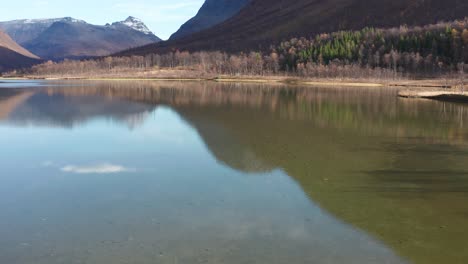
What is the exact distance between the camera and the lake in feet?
35.0

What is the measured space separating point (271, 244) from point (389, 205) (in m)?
4.83

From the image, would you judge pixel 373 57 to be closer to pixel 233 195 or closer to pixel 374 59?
pixel 374 59

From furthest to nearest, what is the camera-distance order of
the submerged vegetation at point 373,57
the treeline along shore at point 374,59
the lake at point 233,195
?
the submerged vegetation at point 373,57 → the treeline along shore at point 374,59 → the lake at point 233,195

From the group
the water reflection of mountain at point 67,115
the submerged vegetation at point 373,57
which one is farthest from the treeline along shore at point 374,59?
the water reflection of mountain at point 67,115

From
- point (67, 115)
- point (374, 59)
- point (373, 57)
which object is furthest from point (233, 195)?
point (373, 57)

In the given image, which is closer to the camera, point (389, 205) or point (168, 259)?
point (168, 259)

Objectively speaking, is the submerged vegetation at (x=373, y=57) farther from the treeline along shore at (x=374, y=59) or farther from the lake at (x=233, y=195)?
the lake at (x=233, y=195)

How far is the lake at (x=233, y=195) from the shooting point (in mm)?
10672

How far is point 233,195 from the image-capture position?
15211 mm

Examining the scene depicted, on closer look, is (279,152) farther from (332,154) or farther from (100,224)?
(100,224)

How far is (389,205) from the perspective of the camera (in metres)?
14.0

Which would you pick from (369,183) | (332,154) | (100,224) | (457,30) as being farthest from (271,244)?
(457,30)

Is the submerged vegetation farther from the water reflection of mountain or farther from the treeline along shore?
the water reflection of mountain

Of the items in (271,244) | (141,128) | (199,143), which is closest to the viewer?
(271,244)
